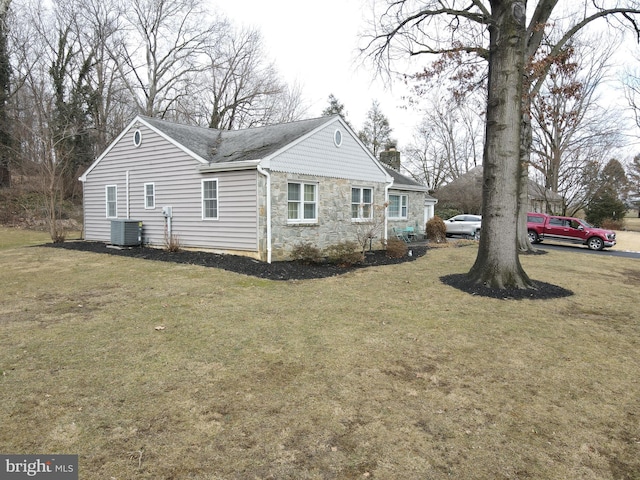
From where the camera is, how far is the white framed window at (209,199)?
42.4 feet

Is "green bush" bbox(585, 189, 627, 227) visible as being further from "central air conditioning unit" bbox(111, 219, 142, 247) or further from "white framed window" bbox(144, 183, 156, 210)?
"central air conditioning unit" bbox(111, 219, 142, 247)

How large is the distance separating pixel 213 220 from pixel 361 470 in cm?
1111

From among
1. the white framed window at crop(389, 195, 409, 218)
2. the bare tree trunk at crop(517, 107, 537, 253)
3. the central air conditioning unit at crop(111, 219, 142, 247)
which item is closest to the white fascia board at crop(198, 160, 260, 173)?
the central air conditioning unit at crop(111, 219, 142, 247)

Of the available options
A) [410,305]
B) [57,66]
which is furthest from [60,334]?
[57,66]

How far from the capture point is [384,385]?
405 centimetres

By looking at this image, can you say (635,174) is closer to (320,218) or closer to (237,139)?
(320,218)

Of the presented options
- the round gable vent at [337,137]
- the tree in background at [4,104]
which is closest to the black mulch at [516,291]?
the round gable vent at [337,137]

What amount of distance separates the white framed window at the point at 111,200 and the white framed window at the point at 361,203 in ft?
31.4

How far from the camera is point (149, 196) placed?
14.8m

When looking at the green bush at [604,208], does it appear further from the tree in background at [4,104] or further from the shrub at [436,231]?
the tree in background at [4,104]

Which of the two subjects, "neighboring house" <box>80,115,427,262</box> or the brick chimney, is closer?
"neighboring house" <box>80,115,427,262</box>

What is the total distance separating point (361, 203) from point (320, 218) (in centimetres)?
268

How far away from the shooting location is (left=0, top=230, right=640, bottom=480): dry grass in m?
2.86

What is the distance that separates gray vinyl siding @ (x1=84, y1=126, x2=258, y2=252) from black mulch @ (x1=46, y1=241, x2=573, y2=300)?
65 centimetres
